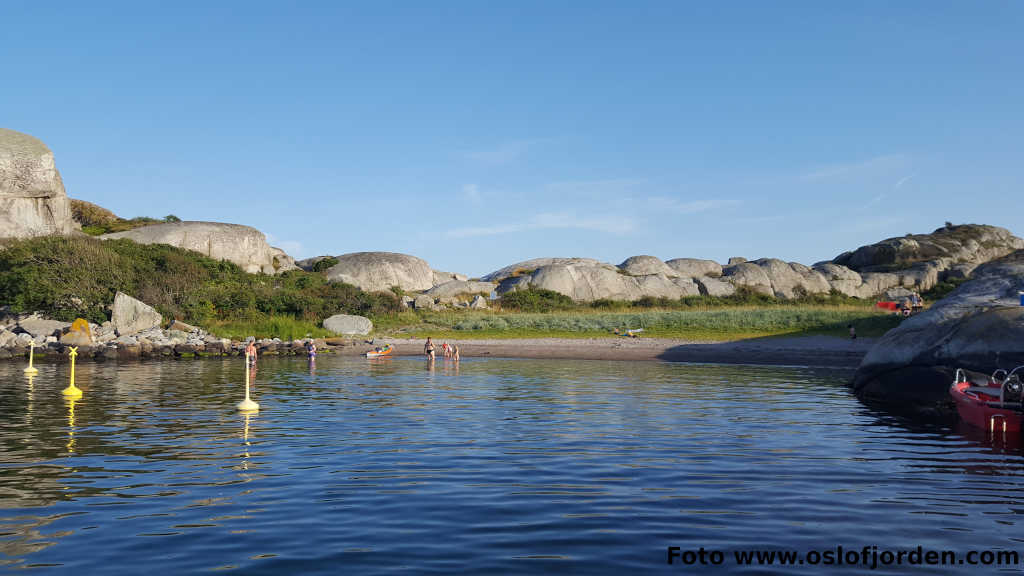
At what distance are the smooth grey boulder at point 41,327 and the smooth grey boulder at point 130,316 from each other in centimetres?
286

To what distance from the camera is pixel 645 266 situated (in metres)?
83.9

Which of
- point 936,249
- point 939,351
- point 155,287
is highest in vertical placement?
point 936,249

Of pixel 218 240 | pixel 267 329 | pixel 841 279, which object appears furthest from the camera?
pixel 841 279

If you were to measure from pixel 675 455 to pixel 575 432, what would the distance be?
3.14m

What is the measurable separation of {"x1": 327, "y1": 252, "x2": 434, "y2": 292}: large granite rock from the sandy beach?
86.3ft

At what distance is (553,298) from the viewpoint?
70.6 m

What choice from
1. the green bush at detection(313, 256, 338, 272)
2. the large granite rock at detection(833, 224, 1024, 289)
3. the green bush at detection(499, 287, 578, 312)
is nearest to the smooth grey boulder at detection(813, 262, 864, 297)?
the large granite rock at detection(833, 224, 1024, 289)

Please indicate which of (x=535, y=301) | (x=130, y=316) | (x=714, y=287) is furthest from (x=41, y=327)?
(x=714, y=287)

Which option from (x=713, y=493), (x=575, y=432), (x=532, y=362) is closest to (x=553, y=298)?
(x=532, y=362)

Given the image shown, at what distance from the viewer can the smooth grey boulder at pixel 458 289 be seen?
237 feet

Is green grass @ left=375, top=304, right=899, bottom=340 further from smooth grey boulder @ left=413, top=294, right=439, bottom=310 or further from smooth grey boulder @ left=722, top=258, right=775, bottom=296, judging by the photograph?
smooth grey boulder @ left=722, top=258, right=775, bottom=296

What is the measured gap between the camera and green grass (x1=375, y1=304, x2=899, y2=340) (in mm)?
48250

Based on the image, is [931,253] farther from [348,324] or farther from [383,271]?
[348,324]

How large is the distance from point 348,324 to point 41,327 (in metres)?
18.2
